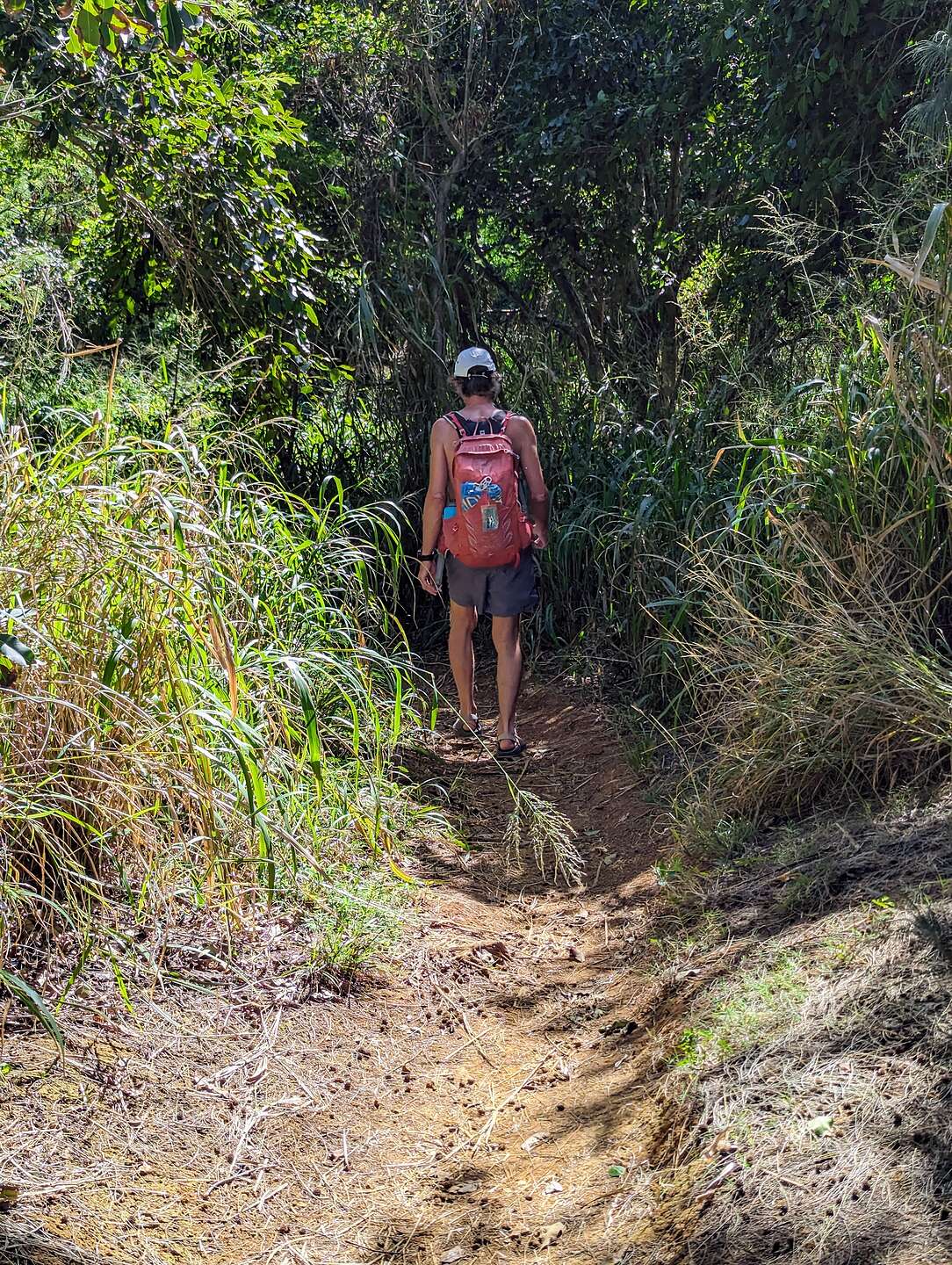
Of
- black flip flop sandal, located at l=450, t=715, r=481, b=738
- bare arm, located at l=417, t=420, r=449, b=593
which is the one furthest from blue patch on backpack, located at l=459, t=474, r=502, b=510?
black flip flop sandal, located at l=450, t=715, r=481, b=738

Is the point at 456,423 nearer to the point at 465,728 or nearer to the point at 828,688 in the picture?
the point at 465,728

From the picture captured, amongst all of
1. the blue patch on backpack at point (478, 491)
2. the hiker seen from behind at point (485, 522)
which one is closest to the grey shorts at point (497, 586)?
the hiker seen from behind at point (485, 522)

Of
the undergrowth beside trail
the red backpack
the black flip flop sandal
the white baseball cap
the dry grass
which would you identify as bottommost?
the black flip flop sandal

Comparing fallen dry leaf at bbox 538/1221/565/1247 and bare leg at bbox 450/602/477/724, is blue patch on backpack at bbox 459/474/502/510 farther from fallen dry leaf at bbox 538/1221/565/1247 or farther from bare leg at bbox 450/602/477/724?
fallen dry leaf at bbox 538/1221/565/1247

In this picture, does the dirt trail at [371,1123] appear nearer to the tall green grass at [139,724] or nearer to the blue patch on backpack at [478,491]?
the tall green grass at [139,724]

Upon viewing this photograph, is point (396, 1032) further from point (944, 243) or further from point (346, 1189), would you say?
point (944, 243)

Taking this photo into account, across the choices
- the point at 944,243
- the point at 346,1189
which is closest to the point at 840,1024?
the point at 346,1189

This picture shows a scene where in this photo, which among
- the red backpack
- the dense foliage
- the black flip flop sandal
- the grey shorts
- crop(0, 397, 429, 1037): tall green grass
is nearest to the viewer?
crop(0, 397, 429, 1037): tall green grass

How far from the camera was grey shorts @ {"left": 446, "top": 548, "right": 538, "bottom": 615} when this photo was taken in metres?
5.45

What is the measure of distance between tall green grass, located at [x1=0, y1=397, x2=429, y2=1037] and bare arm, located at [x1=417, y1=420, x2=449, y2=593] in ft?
4.29

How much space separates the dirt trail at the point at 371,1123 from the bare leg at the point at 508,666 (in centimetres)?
164

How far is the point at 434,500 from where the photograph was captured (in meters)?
5.45

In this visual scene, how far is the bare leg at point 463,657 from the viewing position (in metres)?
5.64

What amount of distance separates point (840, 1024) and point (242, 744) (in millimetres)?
1602
